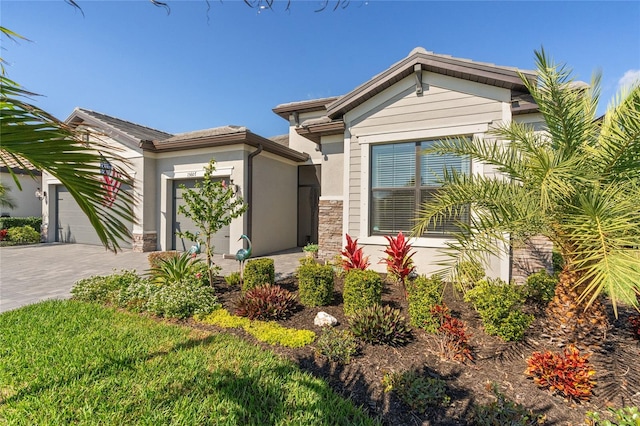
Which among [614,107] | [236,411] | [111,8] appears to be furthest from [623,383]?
[111,8]

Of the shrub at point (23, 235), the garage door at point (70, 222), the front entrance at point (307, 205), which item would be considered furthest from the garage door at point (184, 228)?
the shrub at point (23, 235)

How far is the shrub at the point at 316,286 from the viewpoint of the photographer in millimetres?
4938

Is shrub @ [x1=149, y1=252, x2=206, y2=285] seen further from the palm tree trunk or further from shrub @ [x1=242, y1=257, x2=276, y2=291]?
the palm tree trunk

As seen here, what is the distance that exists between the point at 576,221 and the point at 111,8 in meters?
5.66

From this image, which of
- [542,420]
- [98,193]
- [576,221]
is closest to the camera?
[98,193]

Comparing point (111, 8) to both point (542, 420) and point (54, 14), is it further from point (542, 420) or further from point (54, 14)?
point (542, 420)

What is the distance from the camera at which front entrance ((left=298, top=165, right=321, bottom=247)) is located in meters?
12.1

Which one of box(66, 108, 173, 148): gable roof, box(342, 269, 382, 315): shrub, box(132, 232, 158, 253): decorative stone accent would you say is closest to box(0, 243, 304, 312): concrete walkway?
box(132, 232, 158, 253): decorative stone accent

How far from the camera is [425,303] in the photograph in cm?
398

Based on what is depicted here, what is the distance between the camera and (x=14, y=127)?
157 centimetres

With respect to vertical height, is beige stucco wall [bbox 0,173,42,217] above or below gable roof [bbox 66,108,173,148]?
below

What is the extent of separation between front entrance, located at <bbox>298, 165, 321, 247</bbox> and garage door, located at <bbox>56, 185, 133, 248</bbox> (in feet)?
29.2

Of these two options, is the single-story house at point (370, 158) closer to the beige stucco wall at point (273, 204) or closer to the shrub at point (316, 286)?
the beige stucco wall at point (273, 204)

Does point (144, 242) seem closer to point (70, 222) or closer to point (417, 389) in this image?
point (70, 222)
